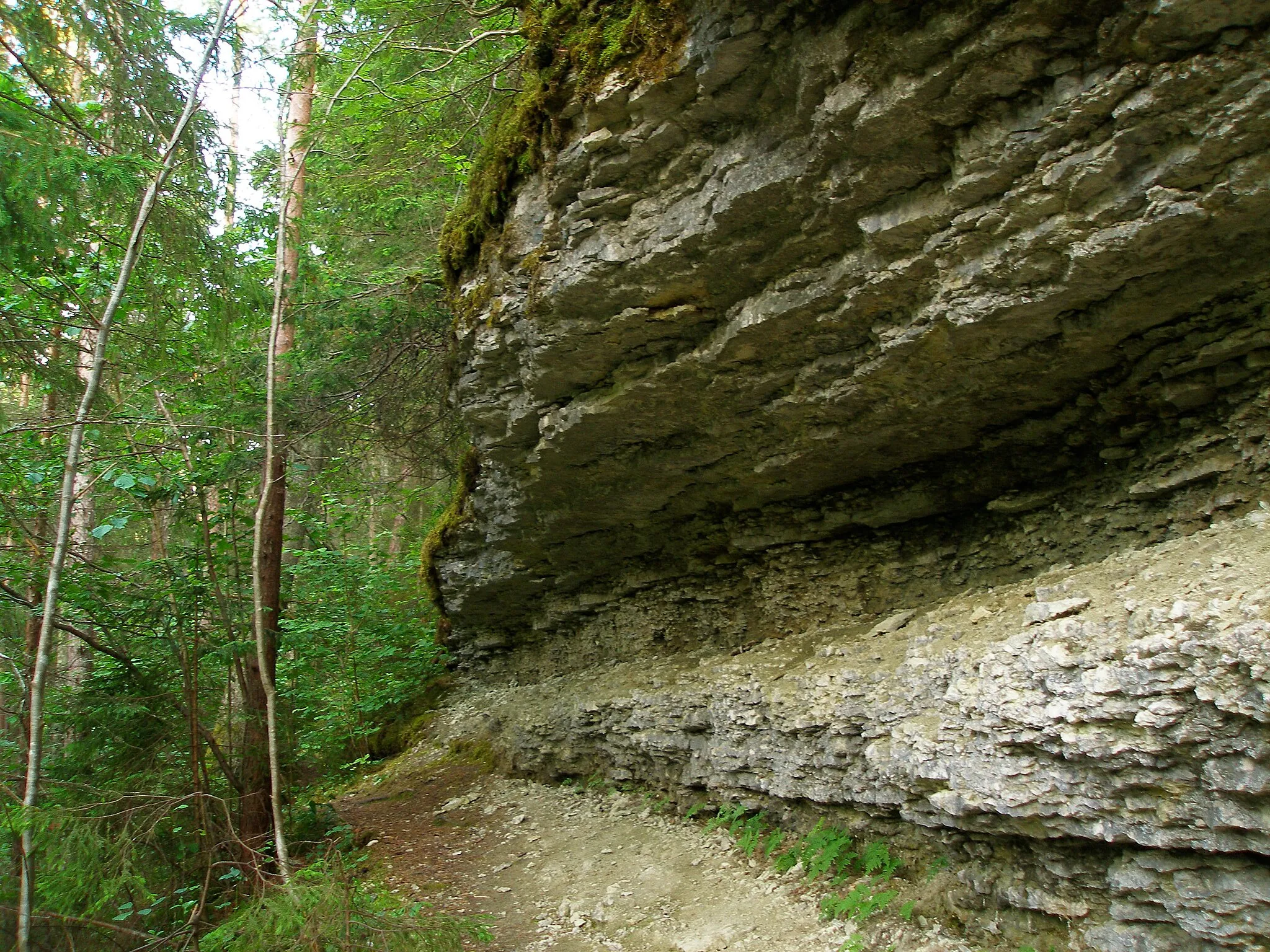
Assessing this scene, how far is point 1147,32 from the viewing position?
326 centimetres

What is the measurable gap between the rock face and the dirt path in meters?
0.61

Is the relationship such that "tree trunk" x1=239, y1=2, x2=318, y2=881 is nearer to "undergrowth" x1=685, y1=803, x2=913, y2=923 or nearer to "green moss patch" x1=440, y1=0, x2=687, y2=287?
"green moss patch" x1=440, y1=0, x2=687, y2=287

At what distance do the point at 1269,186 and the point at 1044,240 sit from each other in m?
0.93

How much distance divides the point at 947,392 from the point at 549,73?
393 cm

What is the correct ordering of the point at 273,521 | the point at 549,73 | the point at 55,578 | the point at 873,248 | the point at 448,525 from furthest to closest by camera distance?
1. the point at 448,525
2. the point at 273,521
3. the point at 549,73
4. the point at 873,248
5. the point at 55,578

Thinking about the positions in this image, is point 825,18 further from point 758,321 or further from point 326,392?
point 326,392

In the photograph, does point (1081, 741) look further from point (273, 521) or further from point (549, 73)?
point (273, 521)

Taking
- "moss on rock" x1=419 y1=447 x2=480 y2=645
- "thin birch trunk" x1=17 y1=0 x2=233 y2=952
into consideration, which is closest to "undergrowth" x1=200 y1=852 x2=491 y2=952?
"thin birch trunk" x1=17 y1=0 x2=233 y2=952

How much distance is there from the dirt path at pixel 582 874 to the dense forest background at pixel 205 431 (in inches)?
32.4

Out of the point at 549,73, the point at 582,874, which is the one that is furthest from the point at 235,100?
the point at 582,874

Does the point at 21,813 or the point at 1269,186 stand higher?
the point at 1269,186

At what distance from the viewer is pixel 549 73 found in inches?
228

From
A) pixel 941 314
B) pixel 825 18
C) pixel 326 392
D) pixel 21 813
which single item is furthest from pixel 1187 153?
pixel 326 392

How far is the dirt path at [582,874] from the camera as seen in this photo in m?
4.84
